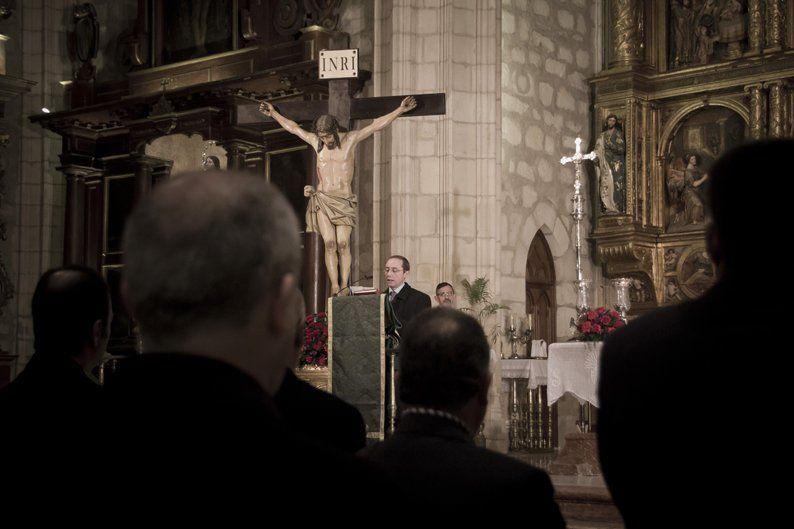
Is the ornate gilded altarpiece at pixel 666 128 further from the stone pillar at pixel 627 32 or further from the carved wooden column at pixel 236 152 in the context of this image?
the carved wooden column at pixel 236 152

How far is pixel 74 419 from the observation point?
2.28 m

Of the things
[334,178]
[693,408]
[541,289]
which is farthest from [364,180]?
[693,408]

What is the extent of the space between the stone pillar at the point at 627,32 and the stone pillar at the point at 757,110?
170 centimetres

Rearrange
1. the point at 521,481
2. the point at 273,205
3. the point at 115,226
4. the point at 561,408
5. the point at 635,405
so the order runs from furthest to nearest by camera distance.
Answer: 1. the point at 115,226
2. the point at 561,408
3. the point at 521,481
4. the point at 635,405
5. the point at 273,205

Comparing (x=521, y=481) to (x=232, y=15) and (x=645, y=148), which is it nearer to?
(x=645, y=148)

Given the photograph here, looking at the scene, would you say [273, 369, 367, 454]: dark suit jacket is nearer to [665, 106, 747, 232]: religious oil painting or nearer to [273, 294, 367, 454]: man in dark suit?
[273, 294, 367, 454]: man in dark suit

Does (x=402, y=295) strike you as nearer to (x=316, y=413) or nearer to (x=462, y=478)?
(x=316, y=413)

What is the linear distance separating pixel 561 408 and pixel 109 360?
6.67 metres

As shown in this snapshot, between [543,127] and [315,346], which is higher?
[543,127]

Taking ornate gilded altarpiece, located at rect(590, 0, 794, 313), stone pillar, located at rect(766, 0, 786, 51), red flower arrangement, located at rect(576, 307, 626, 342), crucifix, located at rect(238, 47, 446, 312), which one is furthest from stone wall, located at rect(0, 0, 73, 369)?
stone pillar, located at rect(766, 0, 786, 51)

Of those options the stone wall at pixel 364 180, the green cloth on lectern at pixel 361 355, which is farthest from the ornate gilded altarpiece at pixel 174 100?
the green cloth on lectern at pixel 361 355

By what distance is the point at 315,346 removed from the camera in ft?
38.3

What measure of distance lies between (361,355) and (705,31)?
738cm

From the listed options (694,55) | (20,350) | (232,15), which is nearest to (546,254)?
(694,55)
